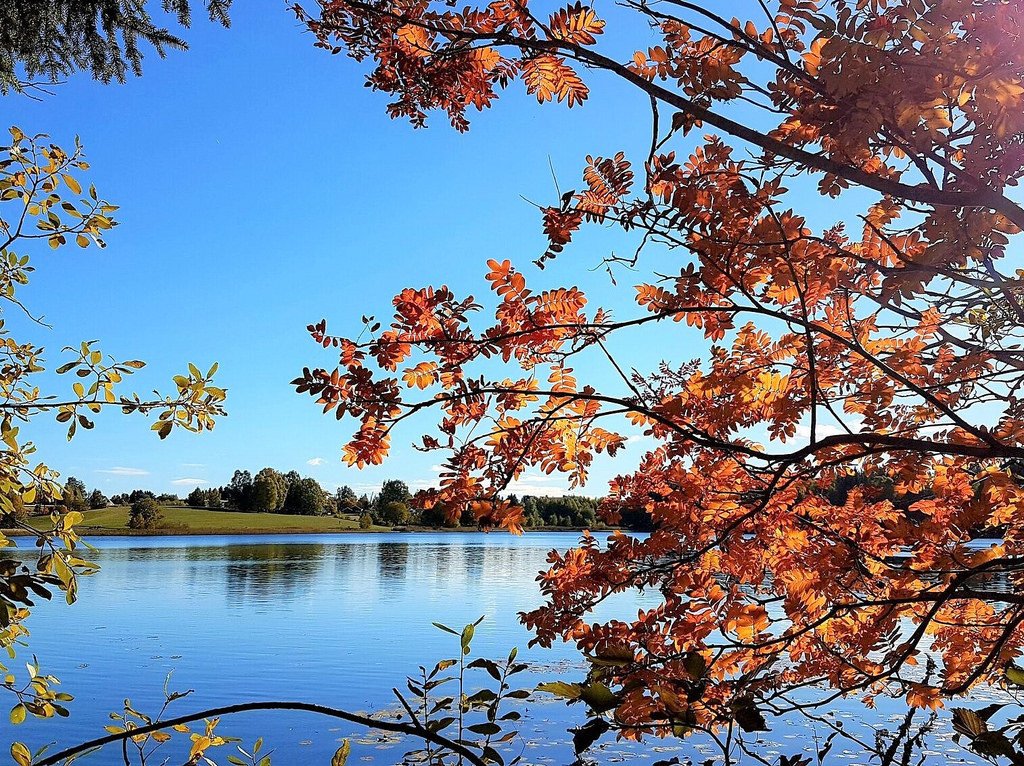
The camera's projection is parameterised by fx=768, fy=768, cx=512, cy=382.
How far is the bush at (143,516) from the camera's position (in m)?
61.2

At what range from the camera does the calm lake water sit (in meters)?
8.40

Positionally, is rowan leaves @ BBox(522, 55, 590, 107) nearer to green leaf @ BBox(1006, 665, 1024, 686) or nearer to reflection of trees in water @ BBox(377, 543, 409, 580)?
green leaf @ BBox(1006, 665, 1024, 686)

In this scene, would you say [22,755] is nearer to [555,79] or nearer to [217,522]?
[555,79]

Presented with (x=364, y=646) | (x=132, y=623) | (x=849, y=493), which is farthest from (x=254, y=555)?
(x=849, y=493)

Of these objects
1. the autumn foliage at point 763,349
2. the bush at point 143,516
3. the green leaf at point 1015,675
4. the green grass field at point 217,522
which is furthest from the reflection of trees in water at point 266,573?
the green grass field at point 217,522

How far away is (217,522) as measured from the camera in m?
68.9

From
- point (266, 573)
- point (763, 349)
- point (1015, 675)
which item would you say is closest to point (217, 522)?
point (266, 573)

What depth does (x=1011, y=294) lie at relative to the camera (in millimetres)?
2146

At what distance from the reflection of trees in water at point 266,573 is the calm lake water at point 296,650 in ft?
0.40

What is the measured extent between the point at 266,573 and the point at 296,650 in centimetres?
1586

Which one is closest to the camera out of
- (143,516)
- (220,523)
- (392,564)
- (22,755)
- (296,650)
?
(22,755)

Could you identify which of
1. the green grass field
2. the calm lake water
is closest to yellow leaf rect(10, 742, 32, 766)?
the calm lake water

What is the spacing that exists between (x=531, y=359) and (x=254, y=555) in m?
40.8

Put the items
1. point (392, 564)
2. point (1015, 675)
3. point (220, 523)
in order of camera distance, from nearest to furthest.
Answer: point (1015, 675) → point (392, 564) → point (220, 523)
